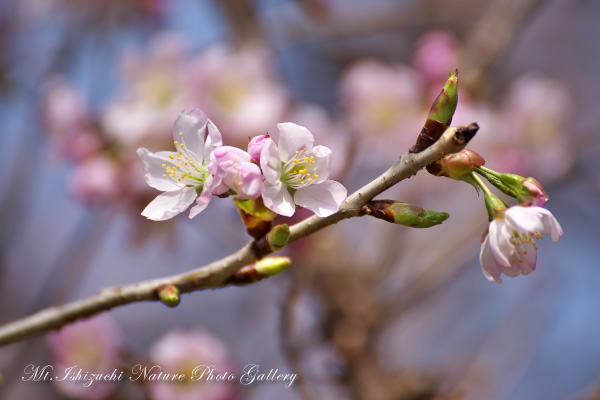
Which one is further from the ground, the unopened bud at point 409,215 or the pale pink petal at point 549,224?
the unopened bud at point 409,215

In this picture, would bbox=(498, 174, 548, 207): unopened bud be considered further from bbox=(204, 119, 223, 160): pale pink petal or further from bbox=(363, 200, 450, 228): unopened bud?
bbox=(204, 119, 223, 160): pale pink petal

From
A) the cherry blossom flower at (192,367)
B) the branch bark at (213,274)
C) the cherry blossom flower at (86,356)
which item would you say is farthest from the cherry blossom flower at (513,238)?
the cherry blossom flower at (86,356)

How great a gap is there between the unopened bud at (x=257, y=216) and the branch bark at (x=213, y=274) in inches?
0.5

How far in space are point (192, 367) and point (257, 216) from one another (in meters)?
1.15

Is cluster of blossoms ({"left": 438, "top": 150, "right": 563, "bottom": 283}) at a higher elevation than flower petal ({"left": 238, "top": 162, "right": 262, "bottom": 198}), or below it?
below

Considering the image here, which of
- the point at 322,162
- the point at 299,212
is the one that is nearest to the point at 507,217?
the point at 322,162

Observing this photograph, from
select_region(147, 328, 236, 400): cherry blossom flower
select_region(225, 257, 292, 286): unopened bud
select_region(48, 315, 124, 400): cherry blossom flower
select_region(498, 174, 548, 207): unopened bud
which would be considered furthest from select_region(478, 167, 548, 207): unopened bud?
select_region(48, 315, 124, 400): cherry blossom flower

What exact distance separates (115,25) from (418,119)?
5.12ft

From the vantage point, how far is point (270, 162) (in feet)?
1.98

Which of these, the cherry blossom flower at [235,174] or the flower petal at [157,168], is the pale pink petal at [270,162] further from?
the flower petal at [157,168]

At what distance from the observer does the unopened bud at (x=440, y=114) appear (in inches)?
Result: 21.9

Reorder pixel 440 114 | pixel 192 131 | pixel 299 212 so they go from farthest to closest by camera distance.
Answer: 1. pixel 299 212
2. pixel 192 131
3. pixel 440 114

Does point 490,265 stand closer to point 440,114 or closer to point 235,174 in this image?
point 440,114

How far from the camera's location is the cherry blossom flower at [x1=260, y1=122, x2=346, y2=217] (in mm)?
599
